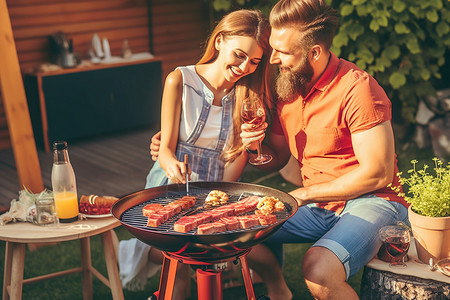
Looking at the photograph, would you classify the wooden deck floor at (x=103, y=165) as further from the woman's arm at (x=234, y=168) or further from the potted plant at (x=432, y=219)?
the potted plant at (x=432, y=219)

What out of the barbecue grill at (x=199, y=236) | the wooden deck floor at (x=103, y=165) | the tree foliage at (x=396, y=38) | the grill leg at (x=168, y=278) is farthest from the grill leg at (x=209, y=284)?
the tree foliage at (x=396, y=38)

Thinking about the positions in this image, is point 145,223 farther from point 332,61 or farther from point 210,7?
point 210,7

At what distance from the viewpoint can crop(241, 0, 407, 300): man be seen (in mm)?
2965

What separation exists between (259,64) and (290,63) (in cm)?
29

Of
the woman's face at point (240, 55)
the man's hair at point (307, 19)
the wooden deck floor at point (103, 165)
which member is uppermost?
the man's hair at point (307, 19)

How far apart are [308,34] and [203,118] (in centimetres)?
80

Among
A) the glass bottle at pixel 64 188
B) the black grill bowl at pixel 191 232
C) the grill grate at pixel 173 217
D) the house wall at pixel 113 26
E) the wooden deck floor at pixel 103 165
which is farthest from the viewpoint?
the house wall at pixel 113 26

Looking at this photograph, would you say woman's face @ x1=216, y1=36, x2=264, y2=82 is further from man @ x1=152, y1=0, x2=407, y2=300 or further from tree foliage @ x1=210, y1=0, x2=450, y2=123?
tree foliage @ x1=210, y1=0, x2=450, y2=123

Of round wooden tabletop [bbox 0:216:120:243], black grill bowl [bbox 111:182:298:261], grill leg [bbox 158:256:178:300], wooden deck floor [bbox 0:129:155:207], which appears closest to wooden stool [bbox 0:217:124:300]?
round wooden tabletop [bbox 0:216:120:243]

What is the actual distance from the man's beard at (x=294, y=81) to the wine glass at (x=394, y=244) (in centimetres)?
89

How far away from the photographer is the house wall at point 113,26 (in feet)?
24.2

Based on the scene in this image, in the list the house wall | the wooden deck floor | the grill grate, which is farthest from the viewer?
the house wall

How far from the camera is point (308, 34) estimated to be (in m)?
3.22

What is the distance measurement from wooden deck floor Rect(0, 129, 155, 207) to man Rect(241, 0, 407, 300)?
2677 mm
